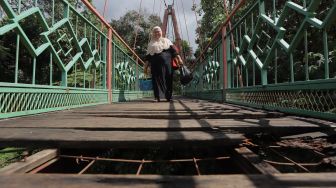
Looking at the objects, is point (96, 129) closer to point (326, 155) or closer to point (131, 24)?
point (326, 155)

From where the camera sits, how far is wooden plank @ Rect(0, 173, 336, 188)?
→ 0.98 m

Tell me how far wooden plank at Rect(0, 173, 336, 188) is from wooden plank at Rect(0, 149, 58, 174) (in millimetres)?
90

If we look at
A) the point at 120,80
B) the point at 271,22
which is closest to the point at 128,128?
the point at 271,22

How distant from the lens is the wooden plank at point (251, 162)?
1129 mm

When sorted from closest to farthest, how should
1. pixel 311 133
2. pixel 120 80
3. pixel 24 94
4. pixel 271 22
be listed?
pixel 311 133 < pixel 24 94 < pixel 271 22 < pixel 120 80

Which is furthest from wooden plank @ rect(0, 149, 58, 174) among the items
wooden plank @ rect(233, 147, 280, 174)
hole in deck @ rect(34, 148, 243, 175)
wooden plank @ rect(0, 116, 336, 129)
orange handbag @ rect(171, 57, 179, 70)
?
orange handbag @ rect(171, 57, 179, 70)

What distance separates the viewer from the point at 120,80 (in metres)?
8.00

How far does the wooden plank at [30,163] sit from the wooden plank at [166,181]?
0.09 meters

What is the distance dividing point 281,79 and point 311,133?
521 centimetres

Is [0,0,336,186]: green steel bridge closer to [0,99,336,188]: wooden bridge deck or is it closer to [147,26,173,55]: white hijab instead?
[0,99,336,188]: wooden bridge deck

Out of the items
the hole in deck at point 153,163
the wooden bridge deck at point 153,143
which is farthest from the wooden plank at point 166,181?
the hole in deck at point 153,163

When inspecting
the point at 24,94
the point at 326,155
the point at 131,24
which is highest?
the point at 131,24

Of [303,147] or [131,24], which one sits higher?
[131,24]

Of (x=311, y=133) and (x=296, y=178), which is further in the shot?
(x=311, y=133)
